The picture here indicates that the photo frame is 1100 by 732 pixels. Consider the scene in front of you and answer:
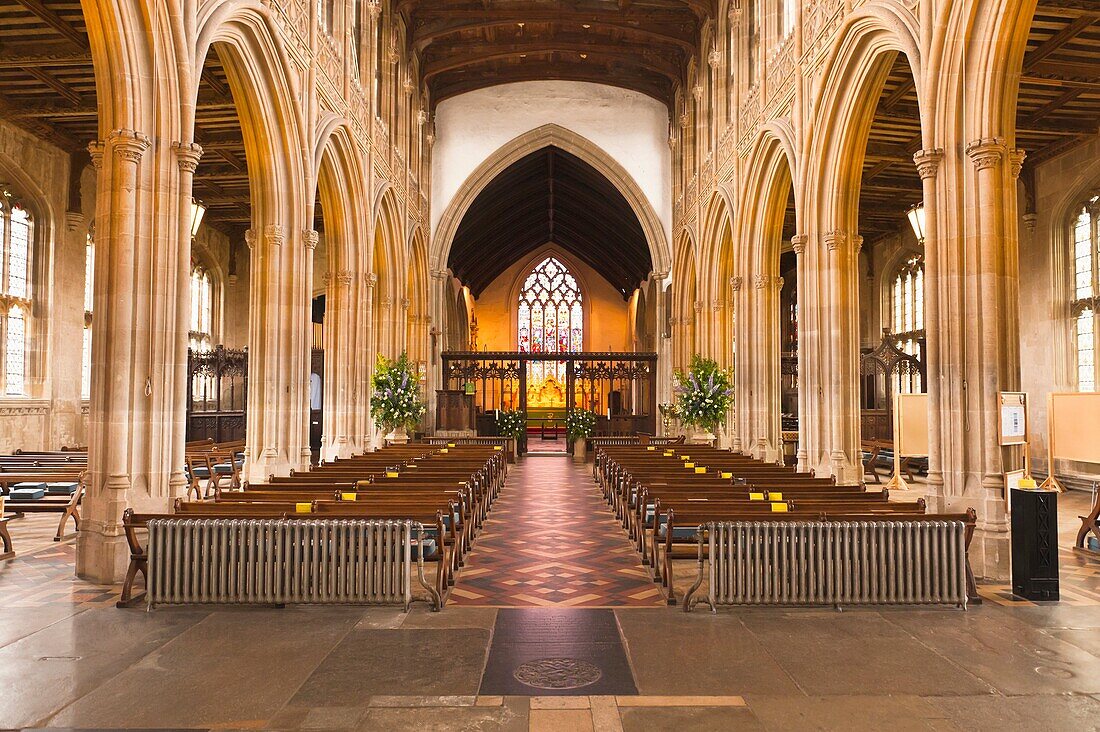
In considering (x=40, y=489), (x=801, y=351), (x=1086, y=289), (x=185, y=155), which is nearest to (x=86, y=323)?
(x=40, y=489)

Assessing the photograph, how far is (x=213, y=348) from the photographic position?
23188 millimetres

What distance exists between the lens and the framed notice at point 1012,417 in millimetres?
6617

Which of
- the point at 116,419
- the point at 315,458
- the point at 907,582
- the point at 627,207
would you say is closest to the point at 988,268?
the point at 907,582

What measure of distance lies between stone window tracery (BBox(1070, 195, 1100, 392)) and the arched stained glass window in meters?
25.4

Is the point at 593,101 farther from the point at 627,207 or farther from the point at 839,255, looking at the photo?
the point at 839,255

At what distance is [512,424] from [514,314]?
1859cm

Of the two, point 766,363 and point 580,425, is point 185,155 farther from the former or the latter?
A: point 580,425

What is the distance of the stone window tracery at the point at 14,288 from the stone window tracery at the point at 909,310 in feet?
67.2

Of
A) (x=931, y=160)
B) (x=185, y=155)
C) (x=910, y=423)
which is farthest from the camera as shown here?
(x=910, y=423)

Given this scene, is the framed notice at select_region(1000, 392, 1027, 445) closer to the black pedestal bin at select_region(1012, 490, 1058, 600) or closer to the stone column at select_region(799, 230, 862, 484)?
the black pedestal bin at select_region(1012, 490, 1058, 600)

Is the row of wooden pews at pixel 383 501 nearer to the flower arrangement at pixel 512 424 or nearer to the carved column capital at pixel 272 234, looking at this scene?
the carved column capital at pixel 272 234

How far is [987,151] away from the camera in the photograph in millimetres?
6965

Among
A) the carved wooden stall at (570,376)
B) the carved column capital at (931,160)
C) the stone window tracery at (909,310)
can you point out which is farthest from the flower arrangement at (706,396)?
the carved column capital at (931,160)

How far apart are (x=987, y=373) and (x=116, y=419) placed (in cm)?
756
